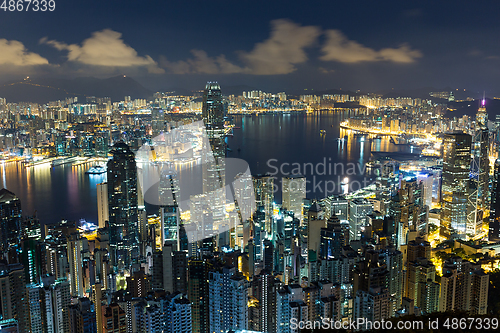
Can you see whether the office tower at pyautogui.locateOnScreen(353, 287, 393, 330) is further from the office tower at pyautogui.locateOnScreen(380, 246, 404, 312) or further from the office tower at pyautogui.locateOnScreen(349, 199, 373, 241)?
the office tower at pyautogui.locateOnScreen(349, 199, 373, 241)

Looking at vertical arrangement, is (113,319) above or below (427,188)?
below

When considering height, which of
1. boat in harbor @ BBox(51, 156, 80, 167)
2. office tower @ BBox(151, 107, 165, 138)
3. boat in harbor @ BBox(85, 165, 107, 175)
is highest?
office tower @ BBox(151, 107, 165, 138)

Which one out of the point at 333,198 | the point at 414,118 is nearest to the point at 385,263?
the point at 333,198

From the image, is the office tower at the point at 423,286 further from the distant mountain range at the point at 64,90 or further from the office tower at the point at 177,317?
the distant mountain range at the point at 64,90

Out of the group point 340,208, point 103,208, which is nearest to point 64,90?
point 103,208

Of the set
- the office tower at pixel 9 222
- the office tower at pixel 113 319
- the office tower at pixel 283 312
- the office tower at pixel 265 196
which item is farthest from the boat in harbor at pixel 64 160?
the office tower at pixel 283 312

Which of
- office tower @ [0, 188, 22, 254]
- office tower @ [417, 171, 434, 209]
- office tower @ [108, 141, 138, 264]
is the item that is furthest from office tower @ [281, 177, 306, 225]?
office tower @ [0, 188, 22, 254]

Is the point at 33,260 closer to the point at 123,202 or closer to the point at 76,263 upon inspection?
the point at 76,263
